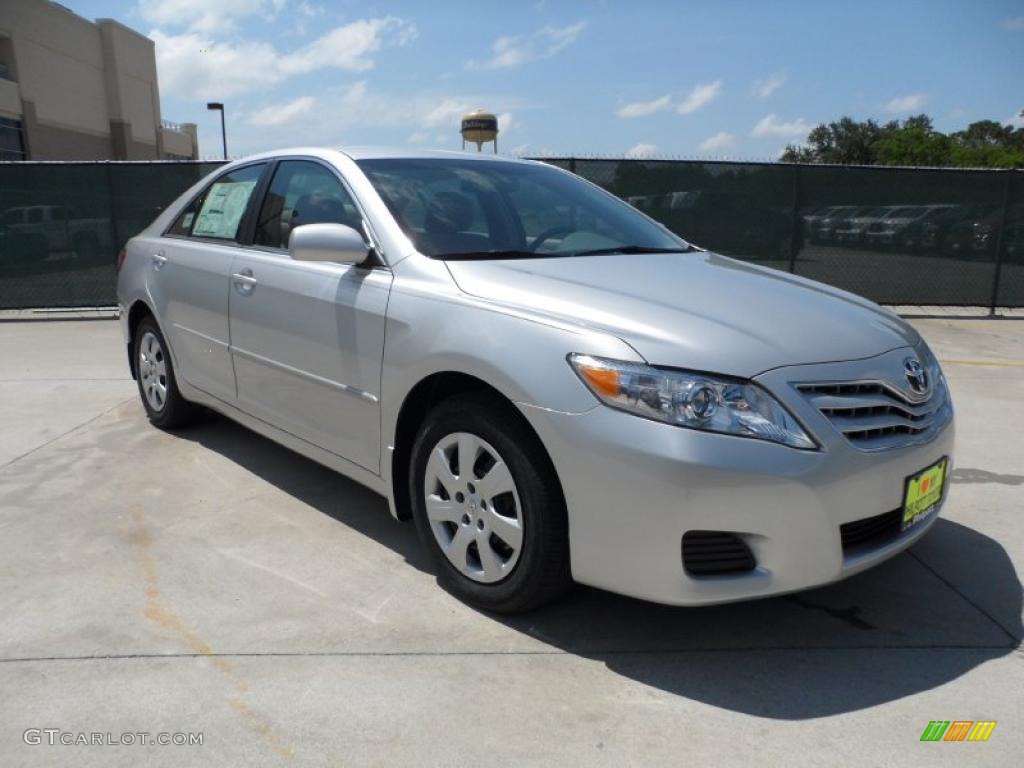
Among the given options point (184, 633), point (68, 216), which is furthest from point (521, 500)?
point (68, 216)

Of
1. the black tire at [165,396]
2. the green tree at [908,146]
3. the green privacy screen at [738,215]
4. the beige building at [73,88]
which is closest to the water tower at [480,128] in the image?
the green privacy screen at [738,215]

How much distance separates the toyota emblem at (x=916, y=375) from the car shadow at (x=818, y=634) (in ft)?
2.66

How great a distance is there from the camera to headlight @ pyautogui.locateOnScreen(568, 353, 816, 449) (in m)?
2.38

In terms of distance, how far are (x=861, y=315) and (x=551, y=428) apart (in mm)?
1318

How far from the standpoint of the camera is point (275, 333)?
12.1 feet

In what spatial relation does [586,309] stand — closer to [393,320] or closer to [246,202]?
[393,320]

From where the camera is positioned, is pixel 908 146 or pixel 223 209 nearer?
pixel 223 209

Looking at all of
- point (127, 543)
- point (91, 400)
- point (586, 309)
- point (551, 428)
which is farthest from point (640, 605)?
point (91, 400)

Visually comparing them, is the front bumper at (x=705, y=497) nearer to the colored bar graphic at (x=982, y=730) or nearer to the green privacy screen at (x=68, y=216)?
the colored bar graphic at (x=982, y=730)

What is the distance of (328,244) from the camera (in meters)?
3.13

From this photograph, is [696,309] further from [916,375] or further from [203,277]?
[203,277]

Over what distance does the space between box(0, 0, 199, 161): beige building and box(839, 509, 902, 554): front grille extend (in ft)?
119

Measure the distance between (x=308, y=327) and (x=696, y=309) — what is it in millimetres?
1635

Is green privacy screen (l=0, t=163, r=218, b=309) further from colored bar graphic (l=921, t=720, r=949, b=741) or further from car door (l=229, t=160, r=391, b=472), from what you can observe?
colored bar graphic (l=921, t=720, r=949, b=741)
